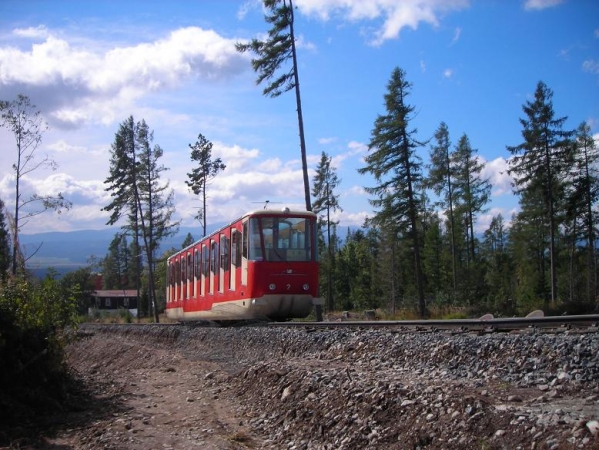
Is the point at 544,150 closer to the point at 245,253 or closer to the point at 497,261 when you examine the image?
the point at 245,253

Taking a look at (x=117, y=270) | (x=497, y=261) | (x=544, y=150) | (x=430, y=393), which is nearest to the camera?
(x=430, y=393)

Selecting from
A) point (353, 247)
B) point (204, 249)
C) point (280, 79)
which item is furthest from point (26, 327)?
point (353, 247)

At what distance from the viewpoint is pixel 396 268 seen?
56.2 meters

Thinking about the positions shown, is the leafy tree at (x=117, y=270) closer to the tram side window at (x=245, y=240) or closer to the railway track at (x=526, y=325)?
the tram side window at (x=245, y=240)

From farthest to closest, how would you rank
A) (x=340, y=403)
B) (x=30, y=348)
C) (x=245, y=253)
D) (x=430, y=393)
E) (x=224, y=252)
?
(x=224, y=252) < (x=245, y=253) < (x=30, y=348) < (x=340, y=403) < (x=430, y=393)

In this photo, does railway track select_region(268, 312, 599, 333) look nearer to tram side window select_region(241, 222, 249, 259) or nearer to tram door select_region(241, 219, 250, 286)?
tram door select_region(241, 219, 250, 286)

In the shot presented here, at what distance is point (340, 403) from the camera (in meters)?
5.71

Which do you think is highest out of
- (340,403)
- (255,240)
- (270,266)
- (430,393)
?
(255,240)

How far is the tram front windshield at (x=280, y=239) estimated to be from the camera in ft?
47.9

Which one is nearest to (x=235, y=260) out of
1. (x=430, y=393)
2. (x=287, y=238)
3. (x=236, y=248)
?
(x=236, y=248)

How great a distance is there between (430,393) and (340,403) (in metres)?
1.05

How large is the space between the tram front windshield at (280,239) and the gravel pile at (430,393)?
19.6ft

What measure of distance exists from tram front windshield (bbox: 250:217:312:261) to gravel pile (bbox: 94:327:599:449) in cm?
598

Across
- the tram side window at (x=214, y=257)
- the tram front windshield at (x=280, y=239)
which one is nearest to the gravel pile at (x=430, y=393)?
the tram front windshield at (x=280, y=239)
